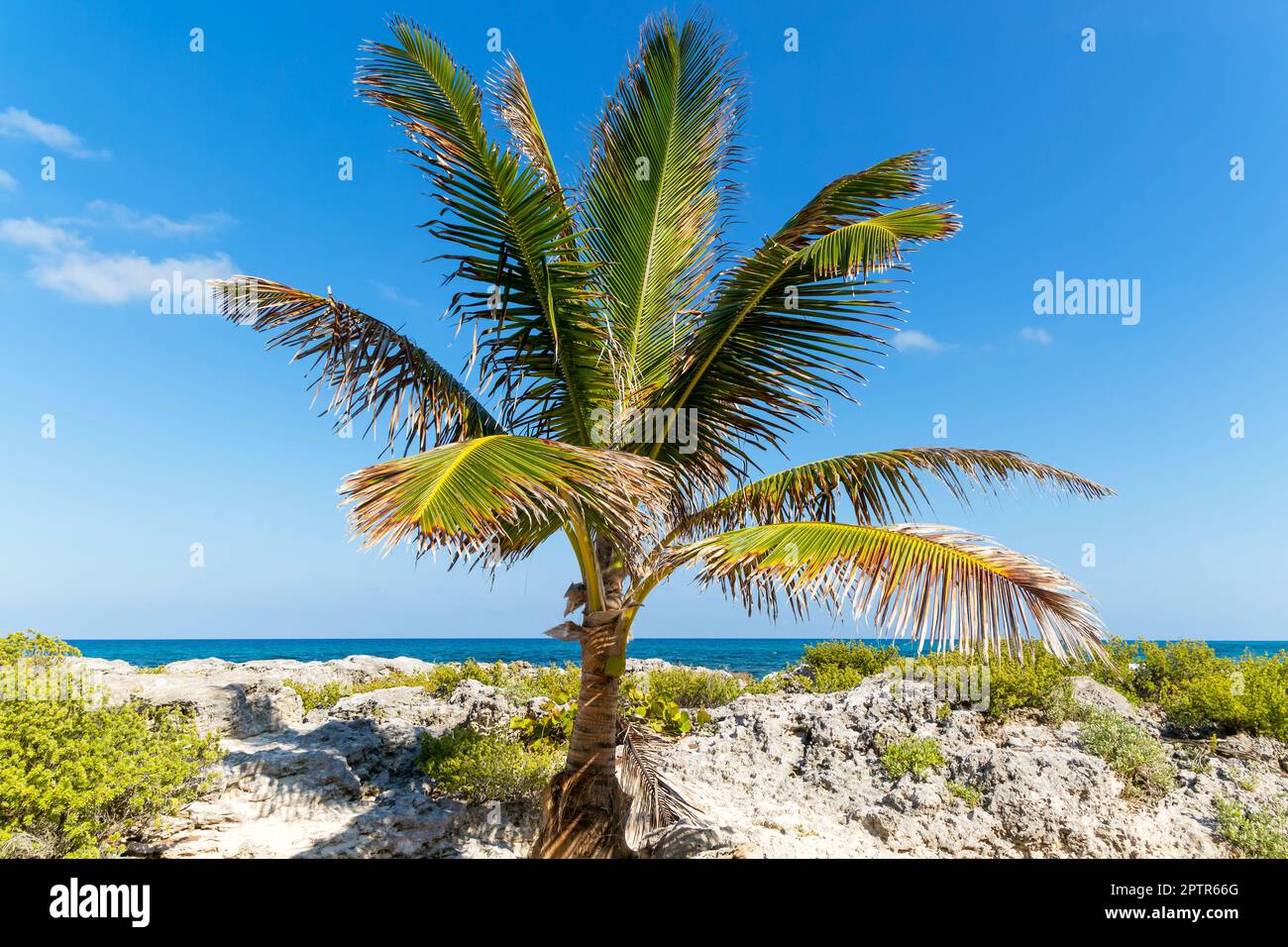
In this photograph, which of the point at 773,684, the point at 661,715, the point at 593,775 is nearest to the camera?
the point at 593,775

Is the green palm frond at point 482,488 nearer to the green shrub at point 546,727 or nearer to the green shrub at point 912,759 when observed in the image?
the green shrub at point 546,727

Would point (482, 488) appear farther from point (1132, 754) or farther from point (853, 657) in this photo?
point (853, 657)

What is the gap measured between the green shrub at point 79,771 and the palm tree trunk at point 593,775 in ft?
10.7

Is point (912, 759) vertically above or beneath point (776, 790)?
above

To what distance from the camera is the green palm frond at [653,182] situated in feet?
18.8

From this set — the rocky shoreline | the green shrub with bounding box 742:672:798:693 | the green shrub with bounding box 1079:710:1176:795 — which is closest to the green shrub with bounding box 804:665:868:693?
the green shrub with bounding box 742:672:798:693

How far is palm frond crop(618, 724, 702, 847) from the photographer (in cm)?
612

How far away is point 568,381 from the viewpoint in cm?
537

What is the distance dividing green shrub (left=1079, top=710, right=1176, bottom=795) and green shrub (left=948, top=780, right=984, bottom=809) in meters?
1.66

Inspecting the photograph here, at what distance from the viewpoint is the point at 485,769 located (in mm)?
6801

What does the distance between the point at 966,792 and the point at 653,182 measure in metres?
6.83

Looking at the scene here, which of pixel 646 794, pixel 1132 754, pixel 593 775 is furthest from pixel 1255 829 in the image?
pixel 593 775

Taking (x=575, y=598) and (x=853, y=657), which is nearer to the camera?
(x=575, y=598)
